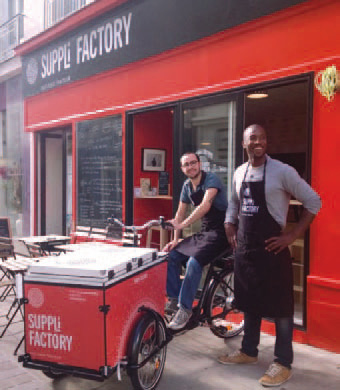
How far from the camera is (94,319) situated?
9.97ft

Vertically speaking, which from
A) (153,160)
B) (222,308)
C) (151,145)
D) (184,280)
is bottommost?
(222,308)

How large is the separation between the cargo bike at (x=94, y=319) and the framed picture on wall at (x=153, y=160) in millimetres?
3745

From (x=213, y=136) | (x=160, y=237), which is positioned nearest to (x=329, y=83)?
(x=213, y=136)

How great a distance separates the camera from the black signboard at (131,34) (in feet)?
17.4

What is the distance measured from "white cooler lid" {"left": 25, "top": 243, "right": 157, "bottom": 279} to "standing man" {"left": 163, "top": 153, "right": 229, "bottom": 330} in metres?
0.74

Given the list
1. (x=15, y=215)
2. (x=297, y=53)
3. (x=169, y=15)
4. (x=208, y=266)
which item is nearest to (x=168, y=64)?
(x=169, y=15)

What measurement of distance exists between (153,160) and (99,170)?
1.12 m

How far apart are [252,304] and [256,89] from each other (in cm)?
246

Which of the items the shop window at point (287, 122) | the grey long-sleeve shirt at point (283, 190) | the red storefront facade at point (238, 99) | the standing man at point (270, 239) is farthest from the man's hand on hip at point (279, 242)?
the shop window at point (287, 122)

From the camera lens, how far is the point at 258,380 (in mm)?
3746

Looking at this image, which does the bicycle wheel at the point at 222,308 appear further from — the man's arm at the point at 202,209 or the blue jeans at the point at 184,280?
the man's arm at the point at 202,209

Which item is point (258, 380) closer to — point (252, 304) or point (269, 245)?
point (252, 304)

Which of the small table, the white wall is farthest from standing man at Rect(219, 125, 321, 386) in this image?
the white wall

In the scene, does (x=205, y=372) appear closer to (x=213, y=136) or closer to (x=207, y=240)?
(x=207, y=240)
